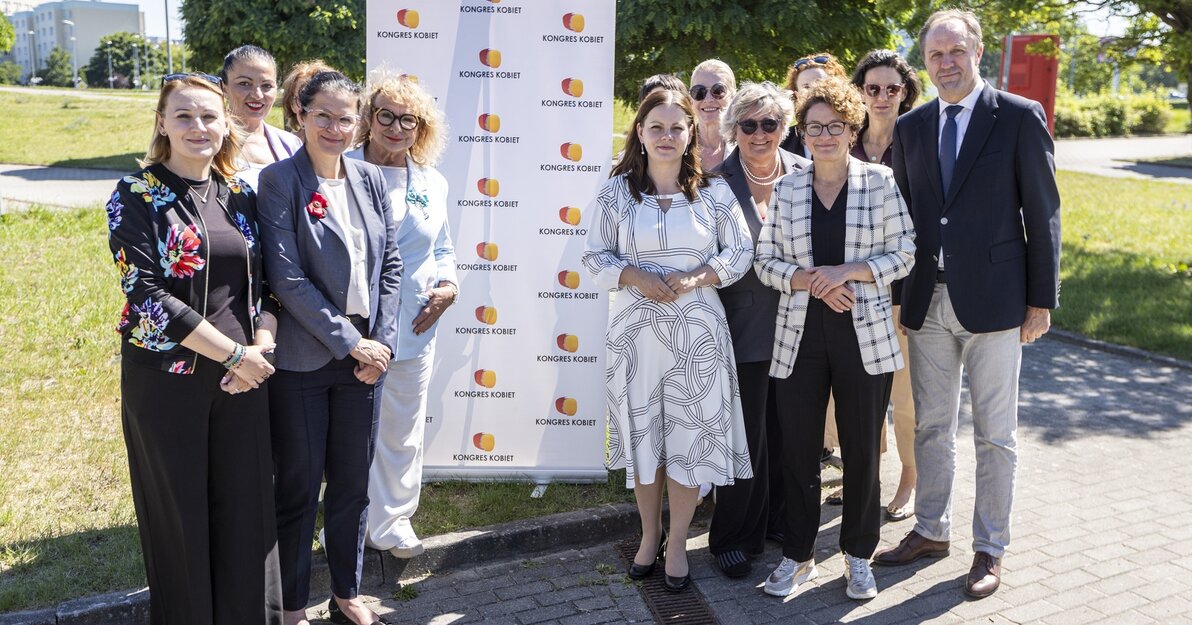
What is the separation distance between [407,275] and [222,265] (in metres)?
1.04

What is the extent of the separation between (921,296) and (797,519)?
1.17 m

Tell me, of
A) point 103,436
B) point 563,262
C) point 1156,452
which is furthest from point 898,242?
point 103,436

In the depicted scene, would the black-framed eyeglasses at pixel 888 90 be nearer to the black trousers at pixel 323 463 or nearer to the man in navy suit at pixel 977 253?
the man in navy suit at pixel 977 253

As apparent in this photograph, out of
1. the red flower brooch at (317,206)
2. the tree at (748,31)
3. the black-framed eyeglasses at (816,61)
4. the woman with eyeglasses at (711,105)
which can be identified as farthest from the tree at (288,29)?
the red flower brooch at (317,206)

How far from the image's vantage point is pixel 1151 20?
12.3 meters

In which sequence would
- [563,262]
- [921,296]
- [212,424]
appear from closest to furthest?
[212,424] < [921,296] < [563,262]

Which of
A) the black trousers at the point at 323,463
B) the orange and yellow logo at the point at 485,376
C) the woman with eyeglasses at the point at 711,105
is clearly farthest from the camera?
the orange and yellow logo at the point at 485,376

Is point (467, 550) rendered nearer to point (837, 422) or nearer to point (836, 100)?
point (837, 422)

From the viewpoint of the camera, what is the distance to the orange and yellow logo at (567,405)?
5.59 m

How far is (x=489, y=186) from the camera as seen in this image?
211 inches

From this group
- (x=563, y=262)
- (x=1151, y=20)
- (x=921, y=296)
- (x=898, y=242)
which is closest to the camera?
(x=898, y=242)

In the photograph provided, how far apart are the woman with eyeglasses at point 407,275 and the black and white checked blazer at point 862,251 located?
58.5 inches

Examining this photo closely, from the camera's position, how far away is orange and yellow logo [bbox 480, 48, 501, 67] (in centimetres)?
525

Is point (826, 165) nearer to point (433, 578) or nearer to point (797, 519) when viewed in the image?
point (797, 519)
